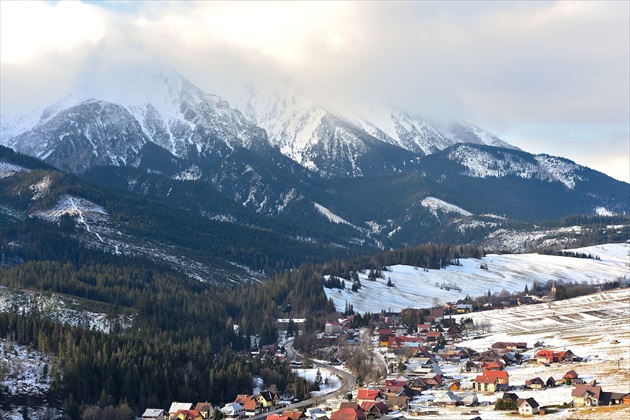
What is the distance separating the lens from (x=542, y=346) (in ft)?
646

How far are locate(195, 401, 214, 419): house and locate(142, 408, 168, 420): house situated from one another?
461 centimetres

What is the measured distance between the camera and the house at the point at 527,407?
12569 cm

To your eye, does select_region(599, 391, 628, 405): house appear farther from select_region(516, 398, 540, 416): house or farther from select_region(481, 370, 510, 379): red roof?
select_region(481, 370, 510, 379): red roof

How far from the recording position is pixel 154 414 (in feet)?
449

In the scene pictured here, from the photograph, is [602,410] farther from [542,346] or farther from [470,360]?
[542,346]

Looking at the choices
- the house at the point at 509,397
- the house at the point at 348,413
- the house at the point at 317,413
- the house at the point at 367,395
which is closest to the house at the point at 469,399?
the house at the point at 509,397

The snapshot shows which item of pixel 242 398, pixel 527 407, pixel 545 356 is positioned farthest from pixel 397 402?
pixel 545 356

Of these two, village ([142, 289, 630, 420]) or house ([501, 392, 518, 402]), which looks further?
house ([501, 392, 518, 402])

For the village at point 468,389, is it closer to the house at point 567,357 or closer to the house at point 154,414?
the house at point 154,414

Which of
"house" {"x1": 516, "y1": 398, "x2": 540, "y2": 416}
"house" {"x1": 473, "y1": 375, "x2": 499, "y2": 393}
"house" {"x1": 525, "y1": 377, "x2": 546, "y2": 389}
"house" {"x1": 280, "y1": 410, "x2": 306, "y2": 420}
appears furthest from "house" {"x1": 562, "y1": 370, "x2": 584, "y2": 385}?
"house" {"x1": 280, "y1": 410, "x2": 306, "y2": 420}

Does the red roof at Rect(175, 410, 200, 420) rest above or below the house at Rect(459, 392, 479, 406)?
below

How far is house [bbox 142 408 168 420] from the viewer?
13612 cm

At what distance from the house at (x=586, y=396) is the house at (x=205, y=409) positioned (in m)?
48.3

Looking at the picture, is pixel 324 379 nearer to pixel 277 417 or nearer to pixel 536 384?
pixel 536 384
